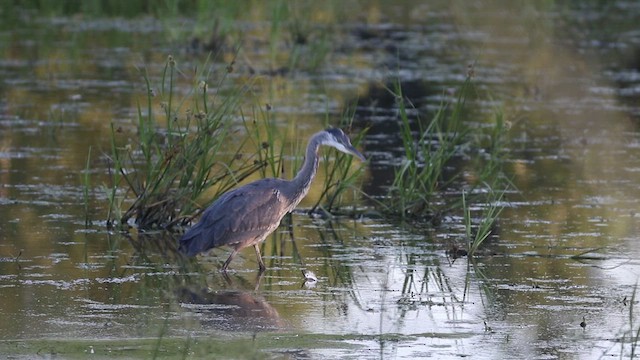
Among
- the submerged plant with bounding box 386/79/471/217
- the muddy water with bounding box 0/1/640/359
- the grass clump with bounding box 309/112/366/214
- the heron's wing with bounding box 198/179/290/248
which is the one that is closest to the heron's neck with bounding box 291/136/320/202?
the heron's wing with bounding box 198/179/290/248

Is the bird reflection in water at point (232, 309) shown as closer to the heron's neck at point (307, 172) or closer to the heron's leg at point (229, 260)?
the heron's leg at point (229, 260)

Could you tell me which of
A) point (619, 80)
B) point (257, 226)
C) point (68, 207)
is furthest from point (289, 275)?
point (619, 80)

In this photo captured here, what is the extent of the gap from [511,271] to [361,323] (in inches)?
65.8

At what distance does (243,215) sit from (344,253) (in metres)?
0.90

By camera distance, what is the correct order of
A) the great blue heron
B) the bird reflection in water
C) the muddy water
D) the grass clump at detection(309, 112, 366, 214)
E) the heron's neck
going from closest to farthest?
the muddy water
the bird reflection in water
the great blue heron
the heron's neck
the grass clump at detection(309, 112, 366, 214)

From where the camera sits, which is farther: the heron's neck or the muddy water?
the heron's neck

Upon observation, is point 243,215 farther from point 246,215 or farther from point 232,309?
point 232,309

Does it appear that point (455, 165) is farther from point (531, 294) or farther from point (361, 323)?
point (361, 323)

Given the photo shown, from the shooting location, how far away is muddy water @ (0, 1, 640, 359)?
703cm

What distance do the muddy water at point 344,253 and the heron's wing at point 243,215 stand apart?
0.24 metres

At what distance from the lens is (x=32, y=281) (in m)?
8.09

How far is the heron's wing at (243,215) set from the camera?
8.52 meters

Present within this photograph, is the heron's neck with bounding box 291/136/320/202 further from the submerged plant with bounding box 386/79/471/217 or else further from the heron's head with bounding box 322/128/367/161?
the submerged plant with bounding box 386/79/471/217

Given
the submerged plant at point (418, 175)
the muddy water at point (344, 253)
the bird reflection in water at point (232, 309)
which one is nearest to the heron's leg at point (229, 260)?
the muddy water at point (344, 253)
